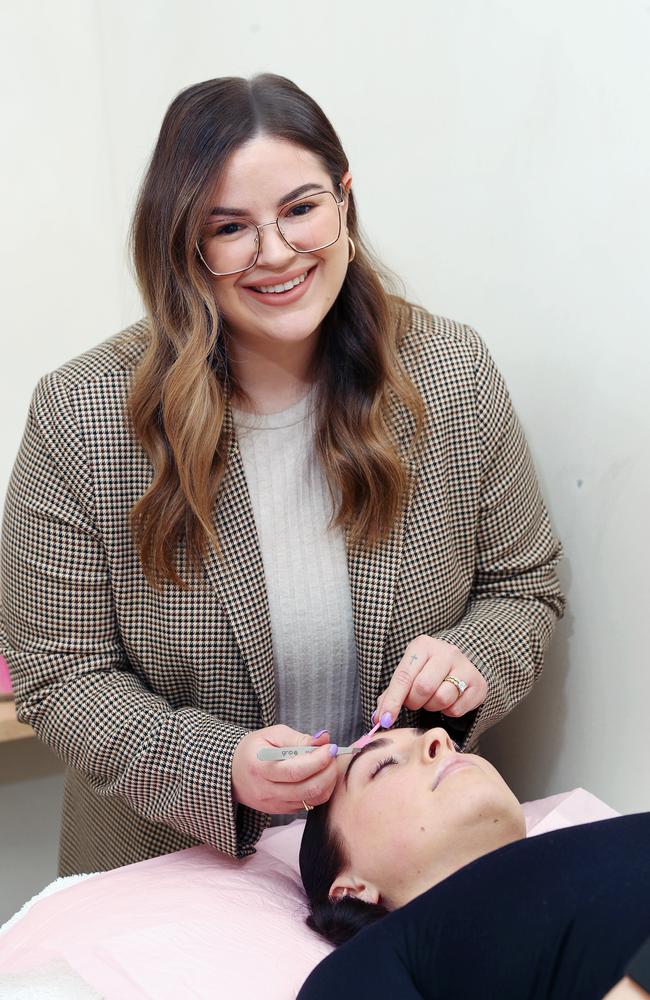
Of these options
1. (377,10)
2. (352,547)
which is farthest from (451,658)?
(377,10)

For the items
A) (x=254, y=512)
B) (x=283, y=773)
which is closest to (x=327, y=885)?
(x=283, y=773)

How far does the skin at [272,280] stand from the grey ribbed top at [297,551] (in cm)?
5

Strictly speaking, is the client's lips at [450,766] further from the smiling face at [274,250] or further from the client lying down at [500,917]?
the smiling face at [274,250]

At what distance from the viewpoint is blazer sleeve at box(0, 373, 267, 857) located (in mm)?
1528

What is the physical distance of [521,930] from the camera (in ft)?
3.48

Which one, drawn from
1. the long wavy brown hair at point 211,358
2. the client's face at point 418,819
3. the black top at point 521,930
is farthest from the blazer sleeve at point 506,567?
the black top at point 521,930

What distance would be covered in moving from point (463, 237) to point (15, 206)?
3.50ft

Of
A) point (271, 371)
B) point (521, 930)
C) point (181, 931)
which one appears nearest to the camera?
point (521, 930)

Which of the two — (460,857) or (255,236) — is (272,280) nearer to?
(255,236)

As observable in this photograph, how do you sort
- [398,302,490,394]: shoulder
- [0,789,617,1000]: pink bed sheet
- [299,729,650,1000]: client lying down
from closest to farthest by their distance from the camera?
[299,729,650,1000]: client lying down < [0,789,617,1000]: pink bed sheet < [398,302,490,394]: shoulder

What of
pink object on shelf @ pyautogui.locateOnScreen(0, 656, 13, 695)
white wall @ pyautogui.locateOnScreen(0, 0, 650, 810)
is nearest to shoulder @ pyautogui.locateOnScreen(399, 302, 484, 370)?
white wall @ pyautogui.locateOnScreen(0, 0, 650, 810)

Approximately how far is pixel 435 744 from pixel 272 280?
66 cm

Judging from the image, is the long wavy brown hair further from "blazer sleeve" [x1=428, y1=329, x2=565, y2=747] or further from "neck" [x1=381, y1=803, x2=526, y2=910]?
"neck" [x1=381, y1=803, x2=526, y2=910]

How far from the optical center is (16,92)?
2.36 m
